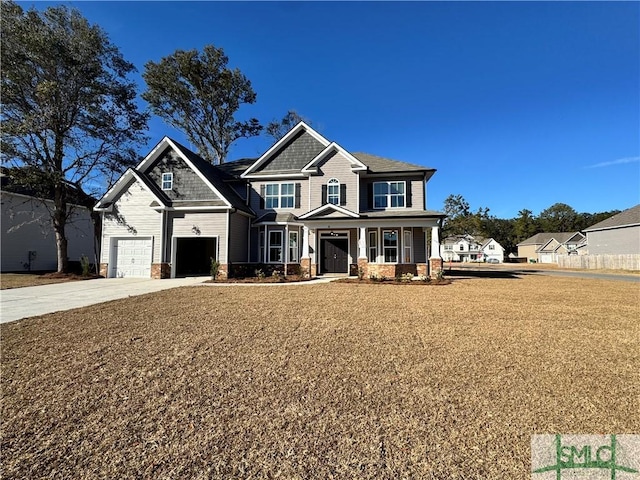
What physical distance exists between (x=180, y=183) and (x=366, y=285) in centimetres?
1256

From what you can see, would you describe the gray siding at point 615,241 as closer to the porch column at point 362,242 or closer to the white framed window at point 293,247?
the porch column at point 362,242

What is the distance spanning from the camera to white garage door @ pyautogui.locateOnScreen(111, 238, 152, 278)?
59.0 ft

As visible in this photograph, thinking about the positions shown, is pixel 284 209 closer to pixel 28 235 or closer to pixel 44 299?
pixel 44 299

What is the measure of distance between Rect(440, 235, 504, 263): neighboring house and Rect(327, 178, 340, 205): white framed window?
209ft

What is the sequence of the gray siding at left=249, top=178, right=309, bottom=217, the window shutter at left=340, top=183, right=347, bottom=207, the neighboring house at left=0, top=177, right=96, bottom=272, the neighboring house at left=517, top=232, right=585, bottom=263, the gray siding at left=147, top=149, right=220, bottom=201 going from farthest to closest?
the neighboring house at left=517, top=232, right=585, bottom=263 → the neighboring house at left=0, top=177, right=96, bottom=272 → the gray siding at left=249, top=178, right=309, bottom=217 → the window shutter at left=340, top=183, right=347, bottom=207 → the gray siding at left=147, top=149, right=220, bottom=201

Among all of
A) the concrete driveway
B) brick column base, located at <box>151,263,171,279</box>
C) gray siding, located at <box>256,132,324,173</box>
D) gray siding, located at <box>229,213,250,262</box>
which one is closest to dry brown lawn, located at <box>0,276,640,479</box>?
the concrete driveway

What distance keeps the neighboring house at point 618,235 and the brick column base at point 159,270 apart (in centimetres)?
4204

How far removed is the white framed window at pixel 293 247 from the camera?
A: 64.6 feet

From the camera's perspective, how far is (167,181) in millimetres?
19141

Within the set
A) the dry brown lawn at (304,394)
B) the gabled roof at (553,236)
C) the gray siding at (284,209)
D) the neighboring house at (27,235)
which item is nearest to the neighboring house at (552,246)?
the gabled roof at (553,236)

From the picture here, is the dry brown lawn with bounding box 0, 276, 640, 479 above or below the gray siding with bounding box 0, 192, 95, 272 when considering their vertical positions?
below

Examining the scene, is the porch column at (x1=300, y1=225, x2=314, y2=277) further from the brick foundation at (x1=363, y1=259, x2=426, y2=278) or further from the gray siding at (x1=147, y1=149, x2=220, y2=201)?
the gray siding at (x1=147, y1=149, x2=220, y2=201)

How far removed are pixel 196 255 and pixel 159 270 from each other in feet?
16.0

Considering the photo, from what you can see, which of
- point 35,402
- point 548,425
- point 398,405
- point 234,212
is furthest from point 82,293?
point 548,425
